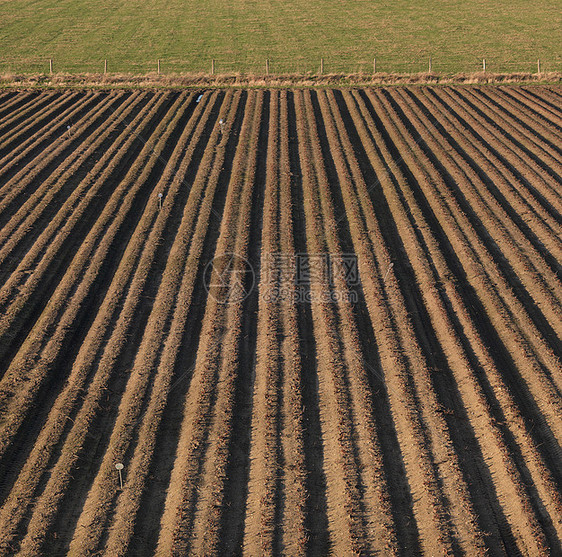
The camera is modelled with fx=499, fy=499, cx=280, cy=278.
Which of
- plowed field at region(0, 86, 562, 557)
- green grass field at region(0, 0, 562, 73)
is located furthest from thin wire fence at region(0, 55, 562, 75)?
plowed field at region(0, 86, 562, 557)

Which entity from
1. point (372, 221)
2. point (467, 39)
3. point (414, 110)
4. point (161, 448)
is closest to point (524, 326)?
point (372, 221)

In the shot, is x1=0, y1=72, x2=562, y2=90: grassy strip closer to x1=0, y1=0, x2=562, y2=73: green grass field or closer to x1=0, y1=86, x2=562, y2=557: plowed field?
x1=0, y1=0, x2=562, y2=73: green grass field

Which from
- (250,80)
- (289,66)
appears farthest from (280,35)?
(250,80)

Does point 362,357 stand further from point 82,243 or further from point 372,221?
point 82,243

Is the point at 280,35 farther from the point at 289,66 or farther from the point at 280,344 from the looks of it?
the point at 280,344

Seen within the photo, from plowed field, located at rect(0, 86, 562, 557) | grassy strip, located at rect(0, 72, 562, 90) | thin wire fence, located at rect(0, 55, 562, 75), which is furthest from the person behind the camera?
thin wire fence, located at rect(0, 55, 562, 75)

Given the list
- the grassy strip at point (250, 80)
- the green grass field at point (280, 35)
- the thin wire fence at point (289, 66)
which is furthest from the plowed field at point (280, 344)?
the green grass field at point (280, 35)
